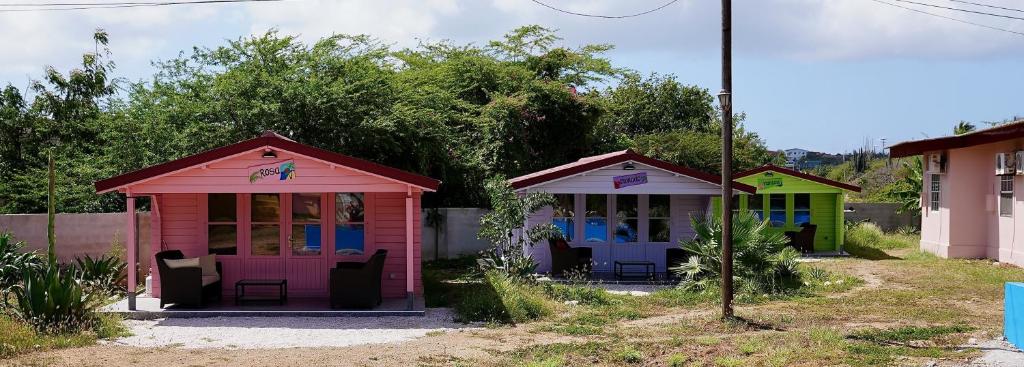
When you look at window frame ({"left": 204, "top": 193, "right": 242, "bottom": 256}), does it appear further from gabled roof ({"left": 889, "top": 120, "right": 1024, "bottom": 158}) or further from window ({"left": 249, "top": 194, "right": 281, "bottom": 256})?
gabled roof ({"left": 889, "top": 120, "right": 1024, "bottom": 158})

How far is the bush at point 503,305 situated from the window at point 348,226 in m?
1.99

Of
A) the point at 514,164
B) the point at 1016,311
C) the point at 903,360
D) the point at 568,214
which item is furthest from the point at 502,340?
the point at 514,164

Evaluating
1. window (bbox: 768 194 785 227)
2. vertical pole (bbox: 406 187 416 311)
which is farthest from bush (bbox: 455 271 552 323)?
window (bbox: 768 194 785 227)

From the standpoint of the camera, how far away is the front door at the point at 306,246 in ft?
52.4

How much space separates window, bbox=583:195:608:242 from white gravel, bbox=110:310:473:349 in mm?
5897

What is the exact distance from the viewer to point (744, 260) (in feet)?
55.6

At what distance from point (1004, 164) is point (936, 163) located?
247 centimetres

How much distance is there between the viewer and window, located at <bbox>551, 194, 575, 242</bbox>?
19.9 meters

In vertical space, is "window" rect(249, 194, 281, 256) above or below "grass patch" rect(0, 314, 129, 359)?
above

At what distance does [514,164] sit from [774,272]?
1269 cm

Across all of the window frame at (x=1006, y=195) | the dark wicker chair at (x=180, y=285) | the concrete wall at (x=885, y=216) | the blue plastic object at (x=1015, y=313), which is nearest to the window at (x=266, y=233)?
the dark wicker chair at (x=180, y=285)

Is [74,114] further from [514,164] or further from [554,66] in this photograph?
[554,66]

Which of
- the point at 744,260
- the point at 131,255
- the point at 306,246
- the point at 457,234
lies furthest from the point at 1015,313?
the point at 457,234

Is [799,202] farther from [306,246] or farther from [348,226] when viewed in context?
[306,246]
